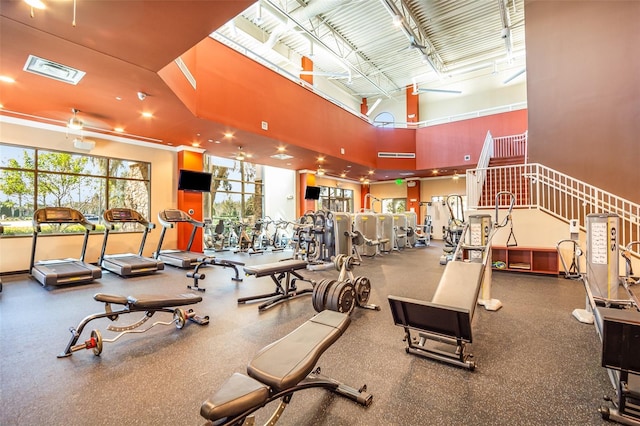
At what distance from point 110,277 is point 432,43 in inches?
515

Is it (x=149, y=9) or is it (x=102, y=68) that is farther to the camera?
(x=102, y=68)

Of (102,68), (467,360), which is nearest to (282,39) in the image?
(102,68)

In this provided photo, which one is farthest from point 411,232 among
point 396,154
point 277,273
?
point 277,273

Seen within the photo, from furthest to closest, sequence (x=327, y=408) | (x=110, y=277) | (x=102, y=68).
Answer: (x=110, y=277) → (x=102, y=68) → (x=327, y=408)

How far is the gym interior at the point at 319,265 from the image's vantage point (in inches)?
75.4

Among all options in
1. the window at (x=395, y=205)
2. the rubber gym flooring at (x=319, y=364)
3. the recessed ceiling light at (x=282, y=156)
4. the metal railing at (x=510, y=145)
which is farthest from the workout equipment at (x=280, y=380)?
the window at (x=395, y=205)

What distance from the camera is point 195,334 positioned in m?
3.08

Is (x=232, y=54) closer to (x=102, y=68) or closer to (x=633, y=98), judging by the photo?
(x=102, y=68)

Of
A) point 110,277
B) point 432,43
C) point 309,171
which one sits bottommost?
point 110,277

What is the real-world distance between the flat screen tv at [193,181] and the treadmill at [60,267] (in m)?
2.58

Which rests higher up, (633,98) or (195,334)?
(633,98)

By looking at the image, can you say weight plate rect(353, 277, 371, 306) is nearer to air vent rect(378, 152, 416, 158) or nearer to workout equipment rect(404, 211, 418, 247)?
workout equipment rect(404, 211, 418, 247)

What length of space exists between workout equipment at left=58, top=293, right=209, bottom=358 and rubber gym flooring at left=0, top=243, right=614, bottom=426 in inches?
3.9

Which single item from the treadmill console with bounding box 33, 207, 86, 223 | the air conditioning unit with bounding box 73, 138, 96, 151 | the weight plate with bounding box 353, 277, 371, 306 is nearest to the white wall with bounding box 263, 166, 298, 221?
the air conditioning unit with bounding box 73, 138, 96, 151
